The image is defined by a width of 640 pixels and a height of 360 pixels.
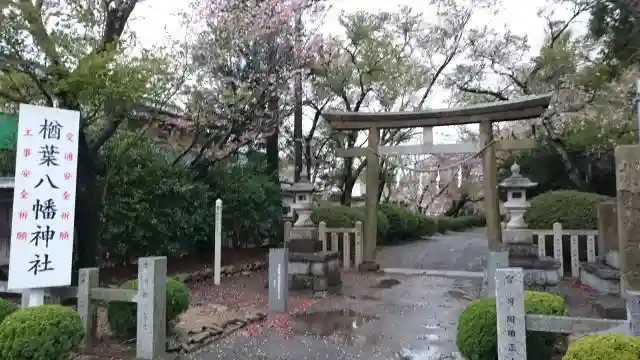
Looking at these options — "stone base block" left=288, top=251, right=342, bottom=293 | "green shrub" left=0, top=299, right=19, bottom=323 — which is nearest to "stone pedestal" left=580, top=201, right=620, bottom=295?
"stone base block" left=288, top=251, right=342, bottom=293

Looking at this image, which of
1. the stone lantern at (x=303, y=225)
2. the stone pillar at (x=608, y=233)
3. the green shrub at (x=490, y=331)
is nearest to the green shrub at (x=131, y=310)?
the green shrub at (x=490, y=331)

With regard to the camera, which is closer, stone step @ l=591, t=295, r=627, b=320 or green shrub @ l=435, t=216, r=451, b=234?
stone step @ l=591, t=295, r=627, b=320

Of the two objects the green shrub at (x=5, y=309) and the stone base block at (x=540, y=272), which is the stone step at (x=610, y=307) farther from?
the green shrub at (x=5, y=309)

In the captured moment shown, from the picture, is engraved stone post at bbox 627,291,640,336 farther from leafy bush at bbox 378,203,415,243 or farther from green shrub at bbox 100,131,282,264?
leafy bush at bbox 378,203,415,243

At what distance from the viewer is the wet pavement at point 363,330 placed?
18.5 feet

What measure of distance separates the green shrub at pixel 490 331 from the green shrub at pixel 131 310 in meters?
3.28

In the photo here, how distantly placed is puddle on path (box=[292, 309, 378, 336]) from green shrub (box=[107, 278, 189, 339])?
1.70m

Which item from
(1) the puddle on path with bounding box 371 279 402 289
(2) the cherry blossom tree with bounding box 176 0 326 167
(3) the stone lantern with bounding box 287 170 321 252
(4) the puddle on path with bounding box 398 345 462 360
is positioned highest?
(2) the cherry blossom tree with bounding box 176 0 326 167

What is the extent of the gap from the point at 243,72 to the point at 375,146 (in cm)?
392

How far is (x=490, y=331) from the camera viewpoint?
4.41 meters

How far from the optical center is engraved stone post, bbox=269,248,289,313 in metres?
7.71

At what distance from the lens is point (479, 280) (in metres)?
11.4

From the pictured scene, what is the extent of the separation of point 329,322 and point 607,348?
452 cm

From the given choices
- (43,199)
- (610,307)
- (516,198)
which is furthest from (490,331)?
(516,198)
